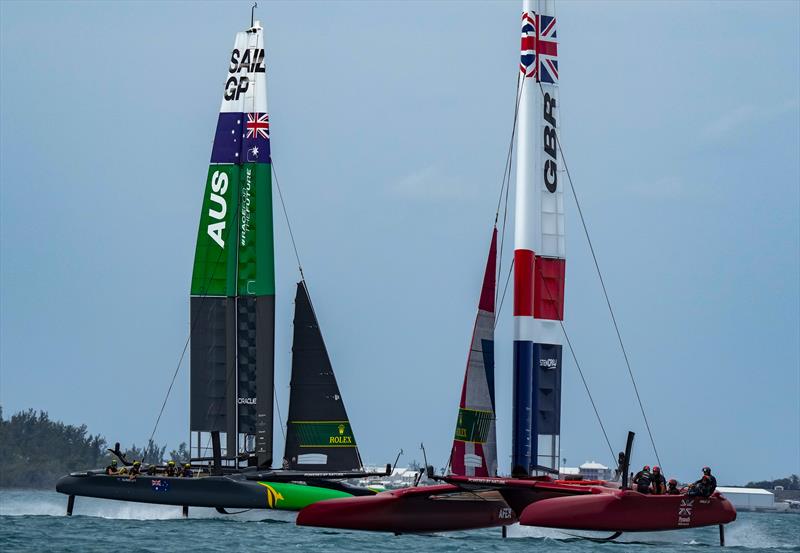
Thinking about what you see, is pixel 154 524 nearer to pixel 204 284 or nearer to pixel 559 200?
pixel 204 284

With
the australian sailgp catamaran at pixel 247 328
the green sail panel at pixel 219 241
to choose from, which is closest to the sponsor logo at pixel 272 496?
the australian sailgp catamaran at pixel 247 328

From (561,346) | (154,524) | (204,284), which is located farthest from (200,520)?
(561,346)

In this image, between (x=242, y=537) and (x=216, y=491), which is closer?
(x=242, y=537)

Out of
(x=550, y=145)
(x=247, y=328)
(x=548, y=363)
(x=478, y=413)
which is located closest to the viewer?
(x=478, y=413)

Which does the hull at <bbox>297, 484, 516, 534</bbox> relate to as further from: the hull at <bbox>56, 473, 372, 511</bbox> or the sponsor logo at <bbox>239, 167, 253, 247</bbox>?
the sponsor logo at <bbox>239, 167, 253, 247</bbox>

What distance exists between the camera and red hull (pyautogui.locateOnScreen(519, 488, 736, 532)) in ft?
98.2

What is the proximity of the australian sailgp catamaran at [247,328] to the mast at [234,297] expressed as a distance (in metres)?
0.03

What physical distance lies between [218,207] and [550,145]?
1037cm

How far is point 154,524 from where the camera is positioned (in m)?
36.1

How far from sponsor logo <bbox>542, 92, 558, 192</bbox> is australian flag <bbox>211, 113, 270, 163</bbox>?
931 centimetres

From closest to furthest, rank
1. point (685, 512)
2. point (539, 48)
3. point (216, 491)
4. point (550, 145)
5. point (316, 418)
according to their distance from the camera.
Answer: point (685, 512), point (550, 145), point (539, 48), point (216, 491), point (316, 418)

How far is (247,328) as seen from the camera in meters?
40.9

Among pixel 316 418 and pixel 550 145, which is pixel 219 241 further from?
pixel 550 145

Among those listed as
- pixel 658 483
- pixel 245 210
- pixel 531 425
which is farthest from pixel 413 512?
pixel 245 210
